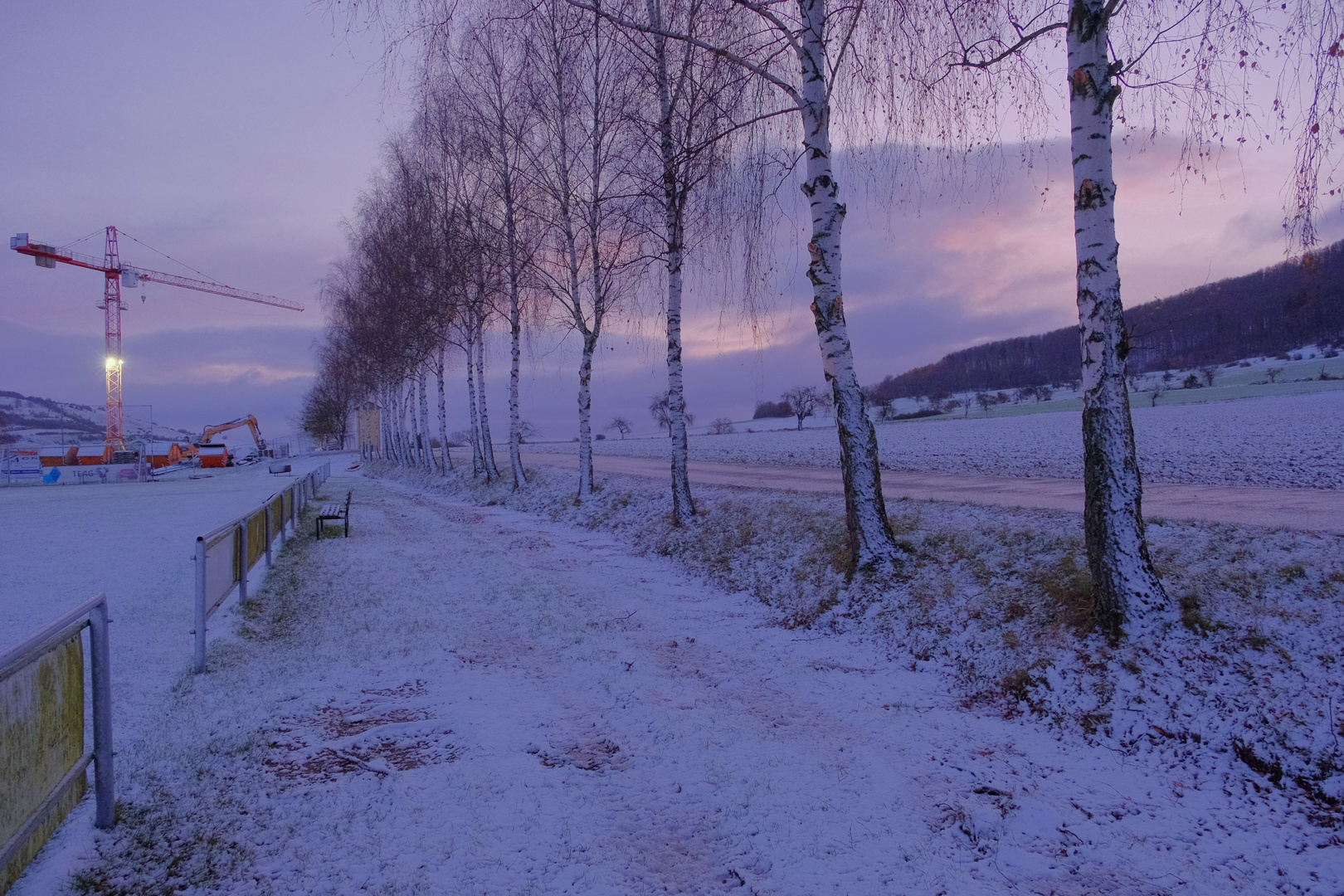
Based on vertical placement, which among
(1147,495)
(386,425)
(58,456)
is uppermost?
(386,425)

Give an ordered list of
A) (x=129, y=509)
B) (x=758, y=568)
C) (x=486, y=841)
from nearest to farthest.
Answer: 1. (x=486, y=841)
2. (x=758, y=568)
3. (x=129, y=509)

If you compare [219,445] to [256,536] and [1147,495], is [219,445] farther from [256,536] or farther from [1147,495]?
[1147,495]

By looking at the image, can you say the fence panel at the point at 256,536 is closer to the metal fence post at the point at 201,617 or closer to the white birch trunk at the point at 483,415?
the metal fence post at the point at 201,617

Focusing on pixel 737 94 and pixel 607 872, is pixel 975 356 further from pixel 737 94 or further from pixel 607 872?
pixel 607 872

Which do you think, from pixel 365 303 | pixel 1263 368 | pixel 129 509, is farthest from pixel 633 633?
pixel 1263 368

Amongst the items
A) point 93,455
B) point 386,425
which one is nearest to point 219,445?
point 93,455

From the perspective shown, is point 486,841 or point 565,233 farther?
point 565,233

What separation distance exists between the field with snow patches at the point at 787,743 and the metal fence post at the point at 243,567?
781mm

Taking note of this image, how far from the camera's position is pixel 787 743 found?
4.74m

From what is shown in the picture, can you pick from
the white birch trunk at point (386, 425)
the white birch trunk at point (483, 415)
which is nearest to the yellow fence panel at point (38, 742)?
the white birch trunk at point (483, 415)

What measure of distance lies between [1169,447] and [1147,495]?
9.56 meters

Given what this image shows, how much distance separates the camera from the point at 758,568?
9.50 meters

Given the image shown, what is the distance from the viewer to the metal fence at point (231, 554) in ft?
21.2

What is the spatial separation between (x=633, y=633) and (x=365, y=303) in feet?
109
